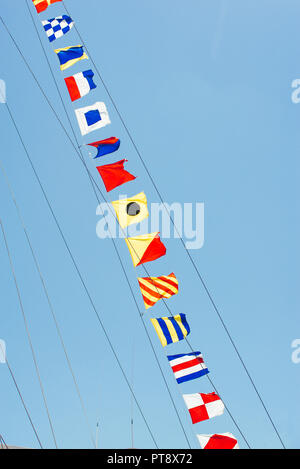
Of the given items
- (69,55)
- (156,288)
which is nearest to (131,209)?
(156,288)

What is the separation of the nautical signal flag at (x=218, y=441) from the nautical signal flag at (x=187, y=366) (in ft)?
4.78

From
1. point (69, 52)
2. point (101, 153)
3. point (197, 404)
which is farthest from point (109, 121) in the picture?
point (197, 404)

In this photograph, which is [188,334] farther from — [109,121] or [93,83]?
[93,83]

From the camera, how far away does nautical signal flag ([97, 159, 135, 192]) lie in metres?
11.9

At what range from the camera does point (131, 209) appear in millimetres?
11430

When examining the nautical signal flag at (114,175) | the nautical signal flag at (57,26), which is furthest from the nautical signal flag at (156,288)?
the nautical signal flag at (57,26)

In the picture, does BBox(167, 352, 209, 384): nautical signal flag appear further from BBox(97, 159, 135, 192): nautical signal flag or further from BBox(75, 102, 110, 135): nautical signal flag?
BBox(75, 102, 110, 135): nautical signal flag

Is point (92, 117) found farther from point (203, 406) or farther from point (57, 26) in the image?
point (203, 406)

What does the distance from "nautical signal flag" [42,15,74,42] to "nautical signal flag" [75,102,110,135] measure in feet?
9.67

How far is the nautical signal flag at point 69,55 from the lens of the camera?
42.1 feet

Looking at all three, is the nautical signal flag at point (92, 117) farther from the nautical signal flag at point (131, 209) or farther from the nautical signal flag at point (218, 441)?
the nautical signal flag at point (218, 441)

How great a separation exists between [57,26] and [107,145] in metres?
4.75
